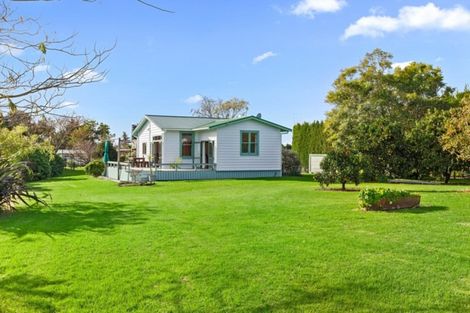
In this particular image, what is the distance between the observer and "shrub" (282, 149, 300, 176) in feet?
94.6

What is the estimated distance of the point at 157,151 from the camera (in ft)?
95.4

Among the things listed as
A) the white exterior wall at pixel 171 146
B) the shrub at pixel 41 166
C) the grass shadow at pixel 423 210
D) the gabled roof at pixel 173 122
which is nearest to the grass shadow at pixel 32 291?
the grass shadow at pixel 423 210

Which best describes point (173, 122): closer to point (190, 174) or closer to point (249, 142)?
point (190, 174)

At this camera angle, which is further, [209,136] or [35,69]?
[209,136]

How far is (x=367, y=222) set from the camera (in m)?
8.01

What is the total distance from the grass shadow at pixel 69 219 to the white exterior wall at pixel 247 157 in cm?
1355

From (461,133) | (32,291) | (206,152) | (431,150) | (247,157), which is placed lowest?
(32,291)

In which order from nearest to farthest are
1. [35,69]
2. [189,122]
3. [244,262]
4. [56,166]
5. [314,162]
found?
[35,69] → [244,262] → [189,122] → [314,162] → [56,166]

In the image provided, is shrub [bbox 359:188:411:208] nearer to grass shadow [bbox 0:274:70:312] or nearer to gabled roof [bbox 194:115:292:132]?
grass shadow [bbox 0:274:70:312]

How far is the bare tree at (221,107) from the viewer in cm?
5166

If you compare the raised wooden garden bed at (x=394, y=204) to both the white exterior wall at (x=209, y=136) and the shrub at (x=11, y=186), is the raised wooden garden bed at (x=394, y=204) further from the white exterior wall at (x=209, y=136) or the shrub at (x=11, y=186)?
the white exterior wall at (x=209, y=136)

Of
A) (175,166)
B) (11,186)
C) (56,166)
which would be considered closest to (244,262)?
(11,186)

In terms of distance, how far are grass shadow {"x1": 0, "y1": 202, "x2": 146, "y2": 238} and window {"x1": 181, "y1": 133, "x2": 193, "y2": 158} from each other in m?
14.8

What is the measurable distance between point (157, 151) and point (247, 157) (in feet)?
21.5
